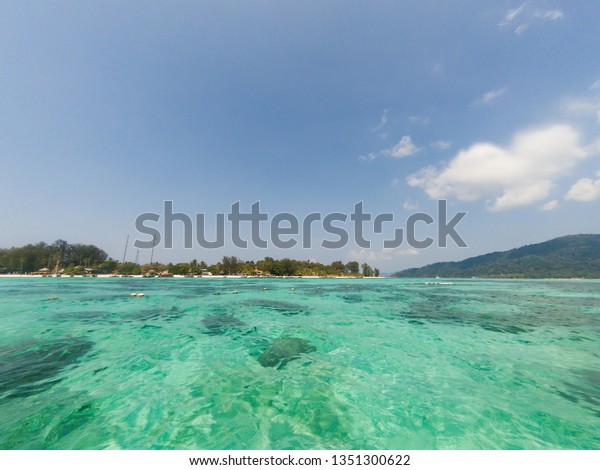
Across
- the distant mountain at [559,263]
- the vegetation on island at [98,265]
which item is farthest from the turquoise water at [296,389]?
the distant mountain at [559,263]

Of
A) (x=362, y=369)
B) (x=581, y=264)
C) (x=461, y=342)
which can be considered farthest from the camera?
(x=581, y=264)

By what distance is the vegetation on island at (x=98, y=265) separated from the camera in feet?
327

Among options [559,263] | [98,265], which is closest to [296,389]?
[98,265]

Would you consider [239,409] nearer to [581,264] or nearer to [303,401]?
[303,401]

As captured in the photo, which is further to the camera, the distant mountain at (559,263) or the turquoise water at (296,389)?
the distant mountain at (559,263)

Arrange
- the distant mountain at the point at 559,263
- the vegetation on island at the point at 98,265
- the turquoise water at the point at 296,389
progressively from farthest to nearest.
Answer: the distant mountain at the point at 559,263 < the vegetation on island at the point at 98,265 < the turquoise water at the point at 296,389

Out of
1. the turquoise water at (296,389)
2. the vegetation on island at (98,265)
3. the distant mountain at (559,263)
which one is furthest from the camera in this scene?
the distant mountain at (559,263)

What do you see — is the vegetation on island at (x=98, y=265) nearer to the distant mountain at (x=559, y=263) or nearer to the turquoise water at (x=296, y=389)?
the turquoise water at (x=296, y=389)

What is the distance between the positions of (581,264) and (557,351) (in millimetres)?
226736

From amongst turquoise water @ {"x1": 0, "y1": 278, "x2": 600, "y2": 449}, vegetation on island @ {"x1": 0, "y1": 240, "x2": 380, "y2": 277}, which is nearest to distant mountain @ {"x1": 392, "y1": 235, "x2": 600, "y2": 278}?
vegetation on island @ {"x1": 0, "y1": 240, "x2": 380, "y2": 277}

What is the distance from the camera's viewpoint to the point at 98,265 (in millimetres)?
114000
